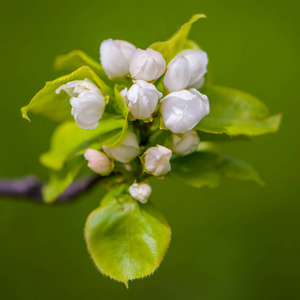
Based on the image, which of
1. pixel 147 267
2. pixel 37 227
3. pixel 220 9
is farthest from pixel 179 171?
pixel 220 9

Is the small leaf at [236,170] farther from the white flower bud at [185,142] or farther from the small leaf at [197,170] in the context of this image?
the white flower bud at [185,142]

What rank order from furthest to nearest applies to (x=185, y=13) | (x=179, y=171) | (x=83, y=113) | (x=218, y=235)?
(x=185, y=13) → (x=218, y=235) → (x=179, y=171) → (x=83, y=113)

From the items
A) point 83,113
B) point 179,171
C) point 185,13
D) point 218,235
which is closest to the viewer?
point 83,113

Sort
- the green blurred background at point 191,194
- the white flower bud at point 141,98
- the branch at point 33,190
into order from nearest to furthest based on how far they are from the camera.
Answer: the white flower bud at point 141,98 → the branch at point 33,190 → the green blurred background at point 191,194

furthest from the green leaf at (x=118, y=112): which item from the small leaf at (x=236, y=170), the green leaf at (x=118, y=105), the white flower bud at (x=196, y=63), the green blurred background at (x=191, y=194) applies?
the green blurred background at (x=191, y=194)

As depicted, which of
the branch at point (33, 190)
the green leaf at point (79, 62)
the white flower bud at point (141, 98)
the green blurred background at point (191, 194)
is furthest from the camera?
the green blurred background at point (191, 194)

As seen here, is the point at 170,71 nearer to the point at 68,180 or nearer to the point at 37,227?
the point at 68,180

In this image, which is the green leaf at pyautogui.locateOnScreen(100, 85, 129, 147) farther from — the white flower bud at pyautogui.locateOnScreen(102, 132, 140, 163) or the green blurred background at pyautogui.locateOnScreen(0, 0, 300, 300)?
the green blurred background at pyautogui.locateOnScreen(0, 0, 300, 300)

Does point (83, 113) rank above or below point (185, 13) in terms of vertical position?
above

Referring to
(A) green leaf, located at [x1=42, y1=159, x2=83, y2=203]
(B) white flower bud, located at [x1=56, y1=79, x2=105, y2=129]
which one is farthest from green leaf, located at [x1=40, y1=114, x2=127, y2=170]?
(B) white flower bud, located at [x1=56, y1=79, x2=105, y2=129]
